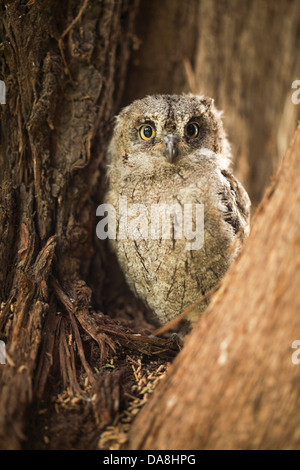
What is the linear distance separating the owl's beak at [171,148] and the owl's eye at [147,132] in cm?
17

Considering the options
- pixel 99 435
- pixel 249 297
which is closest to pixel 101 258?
pixel 99 435

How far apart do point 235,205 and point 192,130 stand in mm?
565

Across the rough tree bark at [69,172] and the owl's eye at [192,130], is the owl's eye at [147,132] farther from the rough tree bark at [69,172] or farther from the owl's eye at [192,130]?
the rough tree bark at [69,172]

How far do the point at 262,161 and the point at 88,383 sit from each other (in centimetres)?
289

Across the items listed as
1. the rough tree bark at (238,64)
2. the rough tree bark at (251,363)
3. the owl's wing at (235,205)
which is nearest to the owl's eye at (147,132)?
the owl's wing at (235,205)

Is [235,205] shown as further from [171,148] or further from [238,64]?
[238,64]

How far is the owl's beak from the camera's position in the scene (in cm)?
217

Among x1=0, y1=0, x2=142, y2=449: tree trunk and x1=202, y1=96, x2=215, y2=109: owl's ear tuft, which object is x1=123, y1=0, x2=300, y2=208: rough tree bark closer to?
x1=0, y1=0, x2=142, y2=449: tree trunk

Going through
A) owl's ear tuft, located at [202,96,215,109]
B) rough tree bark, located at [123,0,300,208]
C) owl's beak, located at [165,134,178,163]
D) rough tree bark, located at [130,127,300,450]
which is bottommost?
rough tree bark, located at [130,127,300,450]

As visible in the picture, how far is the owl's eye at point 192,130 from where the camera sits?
7.63 ft

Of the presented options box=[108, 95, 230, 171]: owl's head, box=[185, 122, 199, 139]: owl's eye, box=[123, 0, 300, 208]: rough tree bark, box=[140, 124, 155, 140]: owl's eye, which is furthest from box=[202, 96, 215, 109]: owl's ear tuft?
box=[123, 0, 300, 208]: rough tree bark

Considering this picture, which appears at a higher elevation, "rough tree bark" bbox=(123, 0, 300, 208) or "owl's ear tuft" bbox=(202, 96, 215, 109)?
"rough tree bark" bbox=(123, 0, 300, 208)

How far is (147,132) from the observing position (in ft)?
7.74
